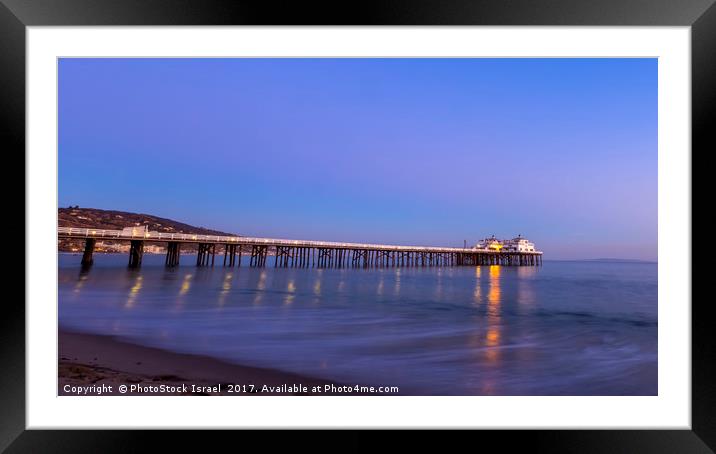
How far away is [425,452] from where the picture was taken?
2.13 metres

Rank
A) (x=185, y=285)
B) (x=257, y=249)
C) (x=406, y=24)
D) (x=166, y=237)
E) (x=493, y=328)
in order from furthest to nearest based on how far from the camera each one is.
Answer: (x=257, y=249), (x=166, y=237), (x=185, y=285), (x=493, y=328), (x=406, y=24)

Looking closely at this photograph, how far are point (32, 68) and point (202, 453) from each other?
1796 mm

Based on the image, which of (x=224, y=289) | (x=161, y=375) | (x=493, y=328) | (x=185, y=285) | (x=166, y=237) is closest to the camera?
(x=161, y=375)

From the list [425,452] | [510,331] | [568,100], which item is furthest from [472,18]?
[568,100]

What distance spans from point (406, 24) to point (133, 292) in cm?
937

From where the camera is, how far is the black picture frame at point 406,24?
6.68 ft

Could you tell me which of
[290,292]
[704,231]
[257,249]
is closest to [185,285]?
[290,292]

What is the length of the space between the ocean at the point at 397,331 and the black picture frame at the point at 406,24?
1470mm

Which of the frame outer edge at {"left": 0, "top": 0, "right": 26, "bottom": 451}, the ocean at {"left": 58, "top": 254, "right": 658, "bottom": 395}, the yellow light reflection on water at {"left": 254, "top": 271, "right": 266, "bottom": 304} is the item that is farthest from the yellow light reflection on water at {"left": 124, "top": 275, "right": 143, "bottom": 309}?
the frame outer edge at {"left": 0, "top": 0, "right": 26, "bottom": 451}

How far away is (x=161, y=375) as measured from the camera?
340 cm

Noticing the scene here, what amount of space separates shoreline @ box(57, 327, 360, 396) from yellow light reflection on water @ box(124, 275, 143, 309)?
3885 mm

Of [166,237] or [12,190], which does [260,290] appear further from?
[12,190]

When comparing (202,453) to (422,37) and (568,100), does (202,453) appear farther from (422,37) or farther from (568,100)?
(568,100)

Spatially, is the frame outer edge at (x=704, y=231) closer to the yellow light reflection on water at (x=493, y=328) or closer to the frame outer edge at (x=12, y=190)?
the yellow light reflection on water at (x=493, y=328)
